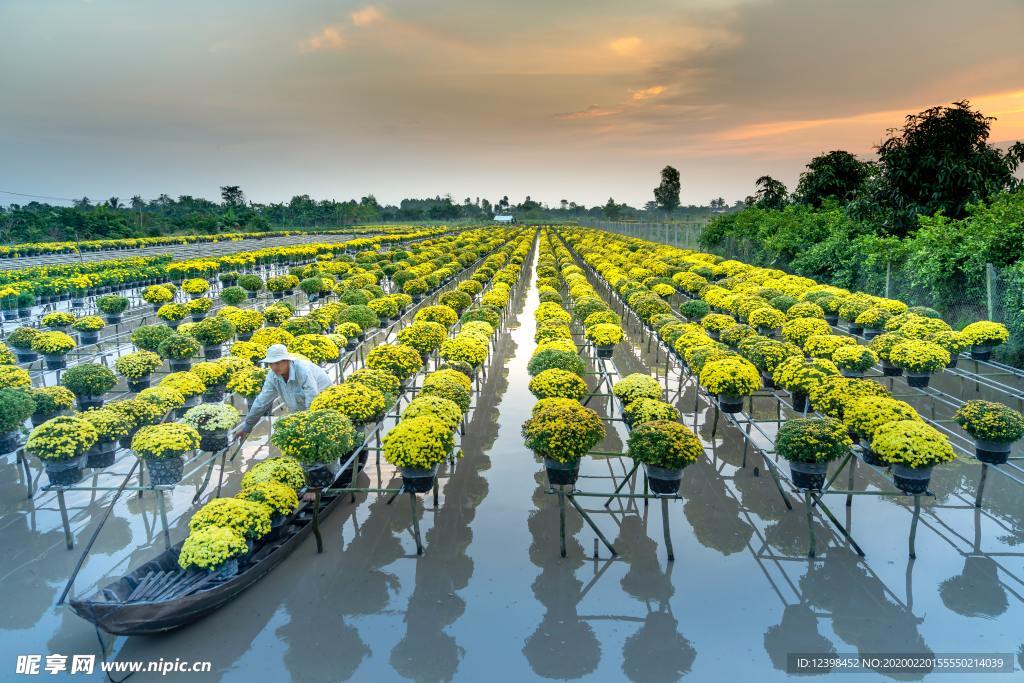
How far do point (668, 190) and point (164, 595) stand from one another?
12410 centimetres

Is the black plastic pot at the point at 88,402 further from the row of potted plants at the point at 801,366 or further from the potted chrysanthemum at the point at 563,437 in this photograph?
the row of potted plants at the point at 801,366

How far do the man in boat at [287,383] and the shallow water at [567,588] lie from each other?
1.90 meters

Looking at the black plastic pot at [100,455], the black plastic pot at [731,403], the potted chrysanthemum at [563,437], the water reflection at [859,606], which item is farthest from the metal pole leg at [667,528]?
the black plastic pot at [100,455]

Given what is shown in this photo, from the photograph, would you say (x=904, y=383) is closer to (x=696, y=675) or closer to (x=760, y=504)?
(x=760, y=504)

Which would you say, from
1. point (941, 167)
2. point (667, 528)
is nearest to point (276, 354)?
point (667, 528)

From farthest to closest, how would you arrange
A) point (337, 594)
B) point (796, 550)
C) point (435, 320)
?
point (435, 320)
point (796, 550)
point (337, 594)

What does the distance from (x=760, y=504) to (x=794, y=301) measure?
35.5 feet

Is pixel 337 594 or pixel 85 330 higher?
pixel 85 330

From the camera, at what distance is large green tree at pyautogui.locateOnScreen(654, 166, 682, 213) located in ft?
394

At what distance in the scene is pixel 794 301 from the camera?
723 inches

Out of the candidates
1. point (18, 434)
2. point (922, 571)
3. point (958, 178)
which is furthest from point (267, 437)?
point (958, 178)

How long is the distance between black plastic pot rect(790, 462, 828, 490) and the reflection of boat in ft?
22.2

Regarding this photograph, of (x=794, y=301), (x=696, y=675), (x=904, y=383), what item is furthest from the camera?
(x=794, y=301)

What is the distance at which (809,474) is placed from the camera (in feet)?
26.0
